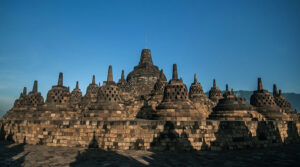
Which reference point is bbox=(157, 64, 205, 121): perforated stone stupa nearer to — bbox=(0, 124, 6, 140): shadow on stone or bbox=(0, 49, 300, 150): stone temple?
bbox=(0, 49, 300, 150): stone temple

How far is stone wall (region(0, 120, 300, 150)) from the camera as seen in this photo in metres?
8.43

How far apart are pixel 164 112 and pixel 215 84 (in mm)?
18953

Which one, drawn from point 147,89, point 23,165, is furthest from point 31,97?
point 147,89

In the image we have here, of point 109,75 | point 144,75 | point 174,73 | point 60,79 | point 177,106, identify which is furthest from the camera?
point 144,75

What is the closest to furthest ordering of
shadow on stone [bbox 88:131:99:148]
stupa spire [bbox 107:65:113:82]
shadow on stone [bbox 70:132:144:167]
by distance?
shadow on stone [bbox 70:132:144:167]
shadow on stone [bbox 88:131:99:148]
stupa spire [bbox 107:65:113:82]

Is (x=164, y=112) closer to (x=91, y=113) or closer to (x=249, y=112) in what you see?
(x=91, y=113)

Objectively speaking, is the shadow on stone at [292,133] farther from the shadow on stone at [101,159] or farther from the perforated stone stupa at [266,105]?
the shadow on stone at [101,159]

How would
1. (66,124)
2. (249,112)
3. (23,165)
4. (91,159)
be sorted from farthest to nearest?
(249,112)
(66,124)
(91,159)
(23,165)

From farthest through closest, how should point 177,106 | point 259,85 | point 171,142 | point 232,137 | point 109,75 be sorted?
point 259,85, point 109,75, point 177,106, point 232,137, point 171,142

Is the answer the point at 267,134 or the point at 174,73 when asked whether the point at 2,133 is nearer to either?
the point at 174,73

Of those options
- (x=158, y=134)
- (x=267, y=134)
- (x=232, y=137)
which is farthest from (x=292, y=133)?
(x=158, y=134)

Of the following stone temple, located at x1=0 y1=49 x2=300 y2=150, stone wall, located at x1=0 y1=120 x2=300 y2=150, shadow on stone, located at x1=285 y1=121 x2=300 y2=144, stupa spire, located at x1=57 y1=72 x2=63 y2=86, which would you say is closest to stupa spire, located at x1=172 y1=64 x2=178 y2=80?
stone temple, located at x1=0 y1=49 x2=300 y2=150

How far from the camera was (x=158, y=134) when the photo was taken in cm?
850

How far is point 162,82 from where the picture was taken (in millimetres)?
21234
